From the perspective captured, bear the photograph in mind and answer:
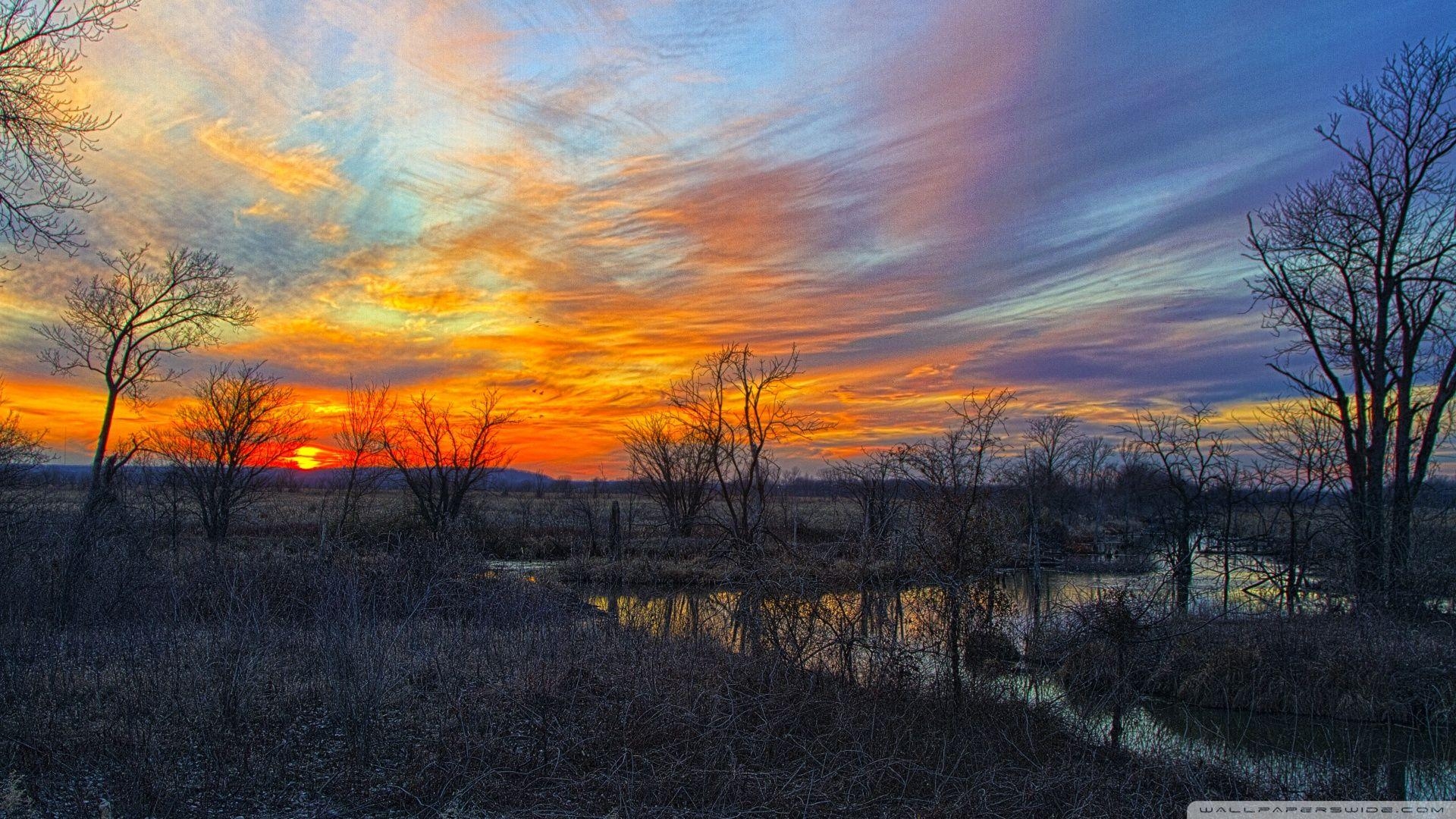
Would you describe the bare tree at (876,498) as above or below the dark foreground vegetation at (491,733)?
above

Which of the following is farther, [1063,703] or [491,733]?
[1063,703]

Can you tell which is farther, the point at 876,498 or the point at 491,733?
the point at 876,498

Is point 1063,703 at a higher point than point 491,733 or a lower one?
lower

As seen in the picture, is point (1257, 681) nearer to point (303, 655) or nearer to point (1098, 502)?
point (303, 655)

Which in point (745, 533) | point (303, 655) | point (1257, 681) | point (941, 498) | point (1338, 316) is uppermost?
point (1338, 316)

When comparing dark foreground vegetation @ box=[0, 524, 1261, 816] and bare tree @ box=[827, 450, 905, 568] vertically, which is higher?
bare tree @ box=[827, 450, 905, 568]

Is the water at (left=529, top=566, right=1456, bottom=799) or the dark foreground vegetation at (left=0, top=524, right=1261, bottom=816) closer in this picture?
the dark foreground vegetation at (left=0, top=524, right=1261, bottom=816)

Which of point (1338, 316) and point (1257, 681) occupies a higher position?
point (1338, 316)

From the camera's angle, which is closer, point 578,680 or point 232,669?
point 232,669

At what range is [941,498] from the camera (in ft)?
32.4

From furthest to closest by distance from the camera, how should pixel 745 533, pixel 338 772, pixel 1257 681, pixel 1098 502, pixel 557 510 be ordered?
1. pixel 557 510
2. pixel 1098 502
3. pixel 745 533
4. pixel 1257 681
5. pixel 338 772

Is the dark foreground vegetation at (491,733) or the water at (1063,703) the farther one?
the water at (1063,703)

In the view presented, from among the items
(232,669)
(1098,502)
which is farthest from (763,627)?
→ (1098,502)

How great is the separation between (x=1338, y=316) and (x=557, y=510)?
36191mm
